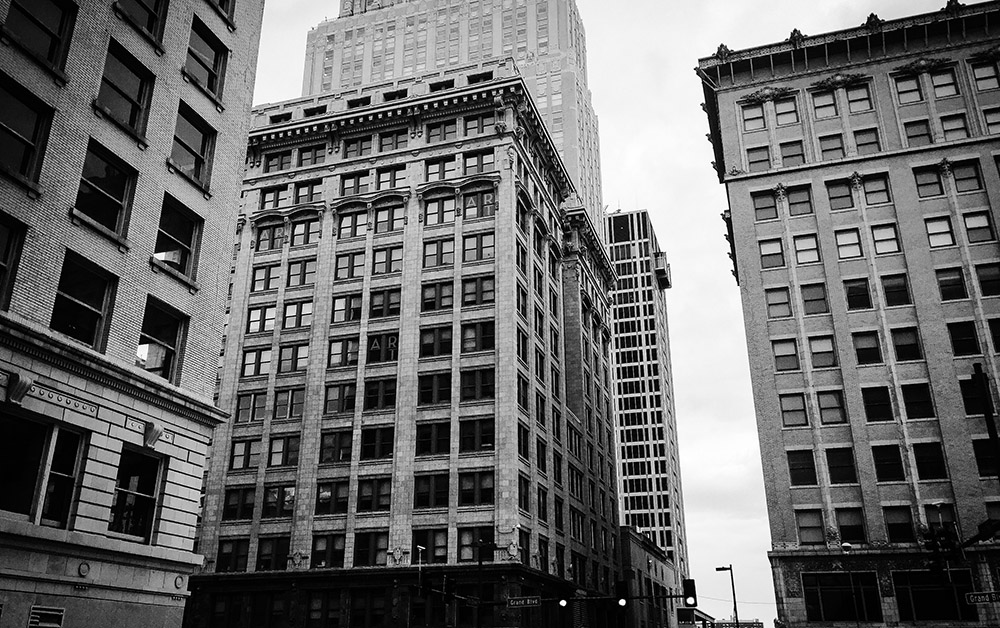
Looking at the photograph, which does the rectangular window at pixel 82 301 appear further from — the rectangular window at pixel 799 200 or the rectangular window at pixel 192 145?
the rectangular window at pixel 799 200

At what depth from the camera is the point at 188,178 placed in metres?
26.6

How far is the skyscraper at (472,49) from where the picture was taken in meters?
136

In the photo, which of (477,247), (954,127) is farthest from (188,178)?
(954,127)

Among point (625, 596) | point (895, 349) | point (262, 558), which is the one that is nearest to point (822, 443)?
point (895, 349)

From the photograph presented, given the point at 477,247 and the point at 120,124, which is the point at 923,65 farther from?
the point at 120,124

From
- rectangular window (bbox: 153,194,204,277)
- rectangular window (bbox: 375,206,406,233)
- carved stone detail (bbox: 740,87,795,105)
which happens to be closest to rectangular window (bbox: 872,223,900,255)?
carved stone detail (bbox: 740,87,795,105)

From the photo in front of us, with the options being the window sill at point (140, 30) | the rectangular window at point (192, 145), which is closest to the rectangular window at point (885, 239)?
the rectangular window at point (192, 145)

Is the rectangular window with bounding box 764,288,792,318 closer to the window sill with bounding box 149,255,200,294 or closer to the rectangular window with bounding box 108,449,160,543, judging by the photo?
the window sill with bounding box 149,255,200,294

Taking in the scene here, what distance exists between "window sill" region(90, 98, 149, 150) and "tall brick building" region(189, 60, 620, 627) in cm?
3877

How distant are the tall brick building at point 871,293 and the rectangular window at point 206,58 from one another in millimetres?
40332

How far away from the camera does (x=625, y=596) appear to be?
3991 centimetres

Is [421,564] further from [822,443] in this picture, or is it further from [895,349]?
[895,349]

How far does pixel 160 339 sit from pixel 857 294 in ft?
154

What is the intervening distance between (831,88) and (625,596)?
43382mm
